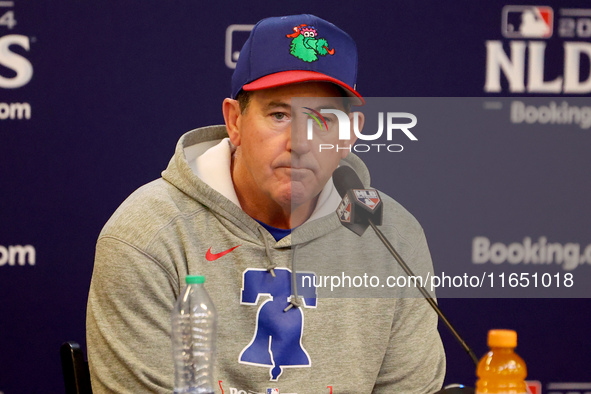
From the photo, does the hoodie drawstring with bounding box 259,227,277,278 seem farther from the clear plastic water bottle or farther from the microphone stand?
the microphone stand

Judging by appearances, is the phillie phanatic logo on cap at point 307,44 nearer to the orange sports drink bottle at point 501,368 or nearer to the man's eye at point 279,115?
the man's eye at point 279,115

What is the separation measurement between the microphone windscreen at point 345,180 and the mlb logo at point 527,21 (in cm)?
142

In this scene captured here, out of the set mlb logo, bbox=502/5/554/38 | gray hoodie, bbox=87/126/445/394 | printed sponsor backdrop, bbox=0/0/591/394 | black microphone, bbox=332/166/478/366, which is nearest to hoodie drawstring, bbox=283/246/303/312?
gray hoodie, bbox=87/126/445/394

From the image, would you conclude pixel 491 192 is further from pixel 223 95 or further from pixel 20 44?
pixel 20 44

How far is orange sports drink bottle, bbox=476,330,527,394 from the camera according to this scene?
95 cm

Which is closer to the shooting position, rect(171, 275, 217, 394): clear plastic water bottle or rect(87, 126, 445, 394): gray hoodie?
rect(171, 275, 217, 394): clear plastic water bottle

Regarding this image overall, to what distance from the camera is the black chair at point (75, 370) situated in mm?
1437

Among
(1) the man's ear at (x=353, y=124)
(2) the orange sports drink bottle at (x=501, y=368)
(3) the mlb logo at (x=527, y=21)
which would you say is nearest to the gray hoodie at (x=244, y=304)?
(1) the man's ear at (x=353, y=124)

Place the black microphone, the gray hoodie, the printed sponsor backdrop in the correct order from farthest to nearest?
the printed sponsor backdrop < the gray hoodie < the black microphone

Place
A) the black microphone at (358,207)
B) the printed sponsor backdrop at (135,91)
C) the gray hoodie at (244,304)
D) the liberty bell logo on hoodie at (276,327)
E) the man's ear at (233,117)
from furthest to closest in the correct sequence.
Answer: the printed sponsor backdrop at (135,91)
the man's ear at (233,117)
the liberty bell logo on hoodie at (276,327)
the gray hoodie at (244,304)
the black microphone at (358,207)

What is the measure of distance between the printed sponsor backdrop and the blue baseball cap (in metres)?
0.92

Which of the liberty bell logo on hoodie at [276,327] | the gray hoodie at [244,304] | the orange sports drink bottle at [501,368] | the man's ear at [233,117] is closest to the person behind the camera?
the orange sports drink bottle at [501,368]

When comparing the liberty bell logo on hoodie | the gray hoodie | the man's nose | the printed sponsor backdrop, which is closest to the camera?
the man's nose

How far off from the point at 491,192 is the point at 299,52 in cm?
55
